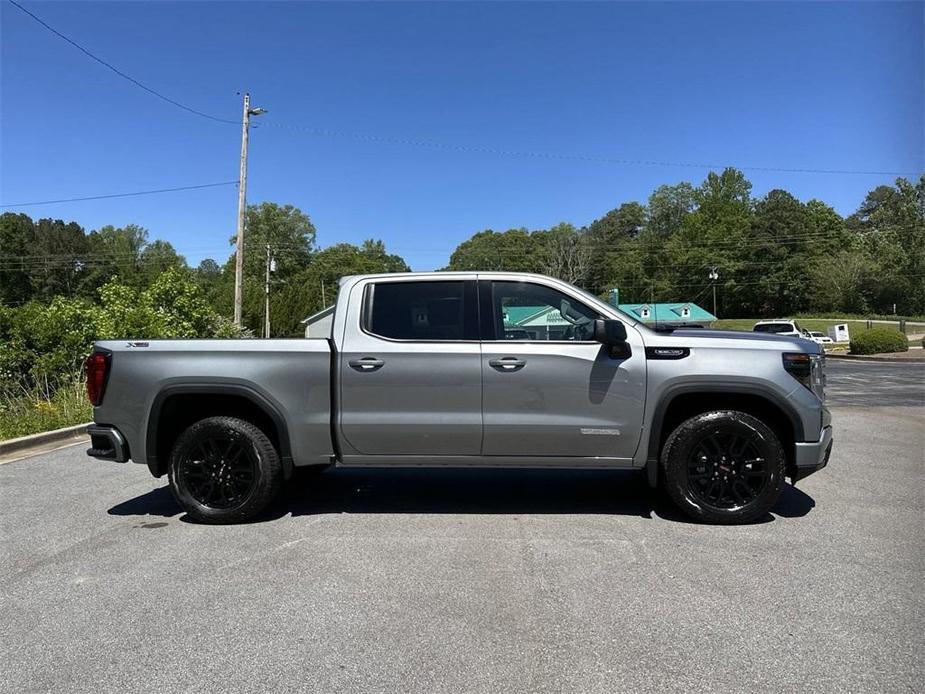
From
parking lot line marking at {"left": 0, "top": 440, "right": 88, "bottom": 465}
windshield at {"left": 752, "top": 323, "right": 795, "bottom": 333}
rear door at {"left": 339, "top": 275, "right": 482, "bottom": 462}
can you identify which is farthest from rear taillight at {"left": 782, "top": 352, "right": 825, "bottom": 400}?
windshield at {"left": 752, "top": 323, "right": 795, "bottom": 333}

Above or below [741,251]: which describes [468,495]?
below

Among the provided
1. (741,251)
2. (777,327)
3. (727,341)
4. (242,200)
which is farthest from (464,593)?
(741,251)

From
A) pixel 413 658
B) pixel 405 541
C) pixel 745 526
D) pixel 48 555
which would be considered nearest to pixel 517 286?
pixel 405 541

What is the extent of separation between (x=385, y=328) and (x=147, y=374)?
1869mm

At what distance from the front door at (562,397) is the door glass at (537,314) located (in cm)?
7

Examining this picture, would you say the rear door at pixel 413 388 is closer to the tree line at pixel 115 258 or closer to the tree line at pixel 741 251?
the tree line at pixel 115 258

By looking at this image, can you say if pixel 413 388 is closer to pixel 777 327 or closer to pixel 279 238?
pixel 777 327

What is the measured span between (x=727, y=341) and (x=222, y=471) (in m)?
3.98

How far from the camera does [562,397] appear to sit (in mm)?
4758

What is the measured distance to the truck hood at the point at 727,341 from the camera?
4758 millimetres

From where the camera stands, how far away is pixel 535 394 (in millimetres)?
4770

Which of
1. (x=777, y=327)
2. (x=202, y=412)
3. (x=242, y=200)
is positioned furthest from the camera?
(x=777, y=327)

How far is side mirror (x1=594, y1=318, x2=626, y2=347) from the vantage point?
459cm

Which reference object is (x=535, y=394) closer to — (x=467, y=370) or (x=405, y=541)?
(x=467, y=370)
